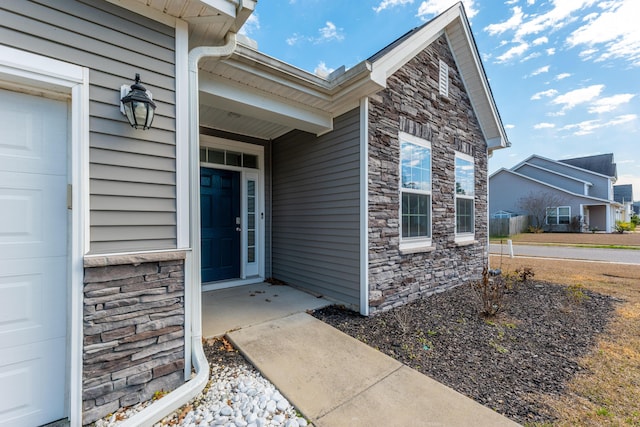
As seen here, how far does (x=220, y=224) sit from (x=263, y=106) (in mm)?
2398

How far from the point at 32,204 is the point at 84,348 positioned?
103cm

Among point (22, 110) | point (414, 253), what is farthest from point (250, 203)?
point (22, 110)

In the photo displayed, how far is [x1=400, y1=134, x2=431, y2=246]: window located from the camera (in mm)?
4289

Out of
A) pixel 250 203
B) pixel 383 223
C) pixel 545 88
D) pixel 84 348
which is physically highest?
pixel 545 88

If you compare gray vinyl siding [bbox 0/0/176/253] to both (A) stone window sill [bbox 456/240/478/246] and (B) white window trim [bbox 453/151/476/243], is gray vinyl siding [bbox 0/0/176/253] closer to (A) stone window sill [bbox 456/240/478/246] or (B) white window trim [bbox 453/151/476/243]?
(B) white window trim [bbox 453/151/476/243]

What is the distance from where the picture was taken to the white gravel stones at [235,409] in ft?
5.77

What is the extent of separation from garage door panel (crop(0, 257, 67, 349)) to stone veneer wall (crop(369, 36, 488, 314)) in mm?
3164

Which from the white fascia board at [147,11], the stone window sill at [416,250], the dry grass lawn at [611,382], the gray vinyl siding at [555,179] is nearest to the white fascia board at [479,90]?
the stone window sill at [416,250]

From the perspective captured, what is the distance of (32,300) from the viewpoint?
174cm

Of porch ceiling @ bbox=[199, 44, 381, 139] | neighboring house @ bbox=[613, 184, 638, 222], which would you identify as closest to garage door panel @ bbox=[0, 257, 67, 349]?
porch ceiling @ bbox=[199, 44, 381, 139]

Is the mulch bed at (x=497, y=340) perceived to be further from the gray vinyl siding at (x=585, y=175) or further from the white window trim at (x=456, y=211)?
the gray vinyl siding at (x=585, y=175)

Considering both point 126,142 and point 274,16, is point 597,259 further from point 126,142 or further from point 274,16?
point 126,142

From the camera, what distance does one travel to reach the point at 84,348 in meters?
1.77

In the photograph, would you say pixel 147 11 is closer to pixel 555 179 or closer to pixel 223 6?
pixel 223 6
